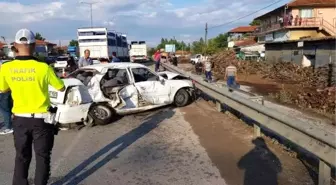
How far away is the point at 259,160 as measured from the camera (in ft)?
17.5

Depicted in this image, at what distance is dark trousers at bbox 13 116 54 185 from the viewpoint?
380 cm

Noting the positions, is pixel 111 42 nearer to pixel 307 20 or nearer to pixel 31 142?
pixel 307 20

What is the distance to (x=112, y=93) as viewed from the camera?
884 cm

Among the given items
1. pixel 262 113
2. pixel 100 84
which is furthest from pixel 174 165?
pixel 100 84

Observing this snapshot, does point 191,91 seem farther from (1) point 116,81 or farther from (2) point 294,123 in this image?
(2) point 294,123

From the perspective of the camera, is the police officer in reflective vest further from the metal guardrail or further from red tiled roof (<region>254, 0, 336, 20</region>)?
red tiled roof (<region>254, 0, 336, 20</region>)

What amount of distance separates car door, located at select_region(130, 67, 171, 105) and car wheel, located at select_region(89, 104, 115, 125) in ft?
3.97

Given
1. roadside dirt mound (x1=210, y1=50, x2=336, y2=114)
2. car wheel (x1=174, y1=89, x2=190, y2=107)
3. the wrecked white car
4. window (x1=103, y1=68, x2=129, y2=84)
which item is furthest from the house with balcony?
window (x1=103, y1=68, x2=129, y2=84)

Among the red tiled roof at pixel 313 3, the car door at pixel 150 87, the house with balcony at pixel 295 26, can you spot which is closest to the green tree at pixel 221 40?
the house with balcony at pixel 295 26

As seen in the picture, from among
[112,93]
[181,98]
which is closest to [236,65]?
[181,98]

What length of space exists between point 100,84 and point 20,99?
192 inches

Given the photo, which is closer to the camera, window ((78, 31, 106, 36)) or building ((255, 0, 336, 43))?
window ((78, 31, 106, 36))

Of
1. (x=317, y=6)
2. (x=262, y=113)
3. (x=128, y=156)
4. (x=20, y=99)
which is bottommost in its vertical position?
(x=128, y=156)

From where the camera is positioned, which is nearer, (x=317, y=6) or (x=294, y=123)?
(x=294, y=123)
